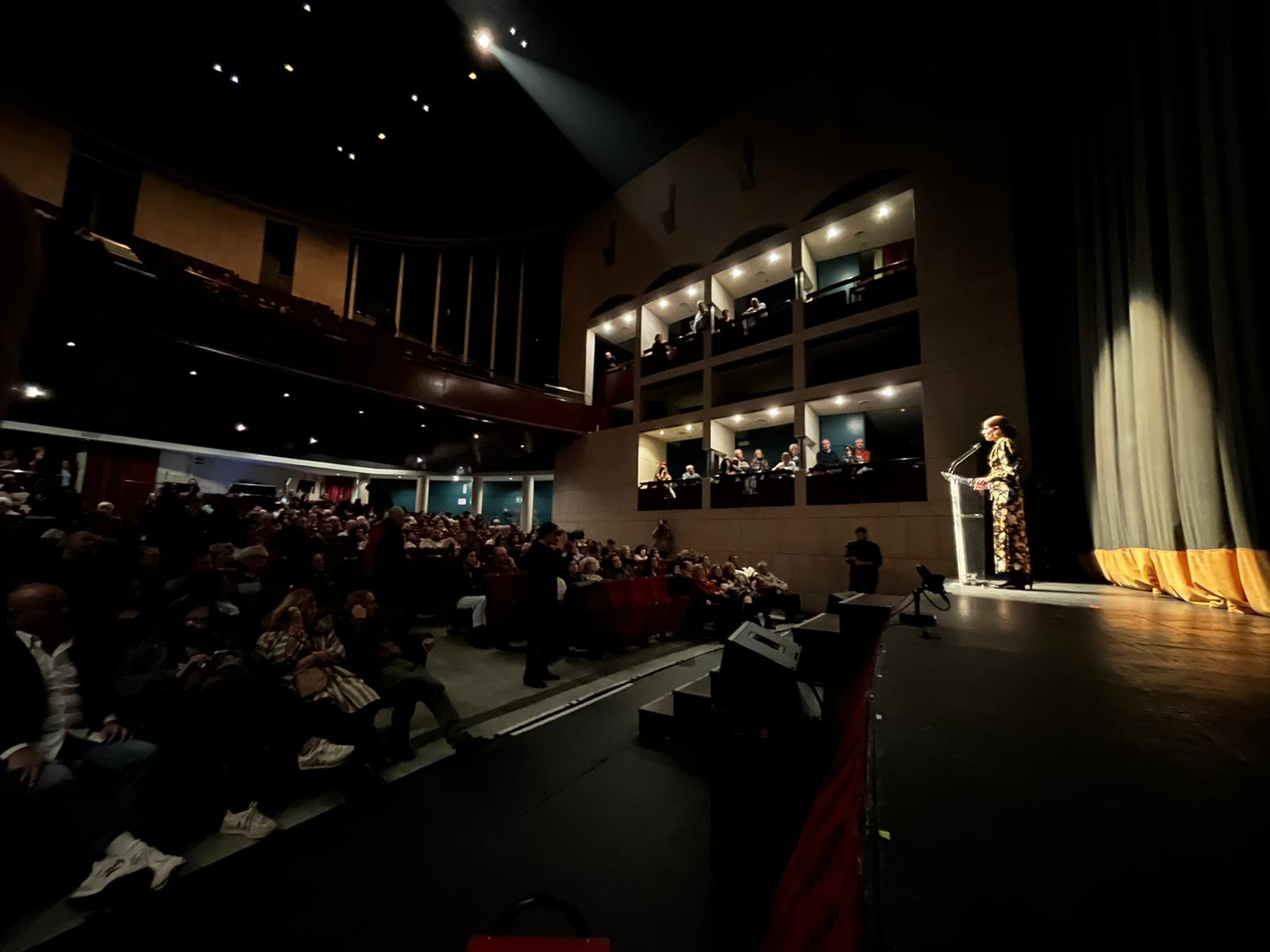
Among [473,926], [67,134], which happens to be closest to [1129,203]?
[473,926]

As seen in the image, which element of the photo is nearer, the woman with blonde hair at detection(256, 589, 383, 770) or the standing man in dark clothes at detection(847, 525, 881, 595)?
the woman with blonde hair at detection(256, 589, 383, 770)

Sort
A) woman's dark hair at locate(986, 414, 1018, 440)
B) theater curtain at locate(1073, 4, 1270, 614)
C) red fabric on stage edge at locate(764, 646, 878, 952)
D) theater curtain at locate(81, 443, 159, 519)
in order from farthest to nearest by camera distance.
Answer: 1. theater curtain at locate(81, 443, 159, 519)
2. woman's dark hair at locate(986, 414, 1018, 440)
3. theater curtain at locate(1073, 4, 1270, 614)
4. red fabric on stage edge at locate(764, 646, 878, 952)

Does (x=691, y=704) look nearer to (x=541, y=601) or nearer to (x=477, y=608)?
(x=541, y=601)

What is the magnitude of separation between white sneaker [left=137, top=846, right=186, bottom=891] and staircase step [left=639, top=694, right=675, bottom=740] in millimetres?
2165

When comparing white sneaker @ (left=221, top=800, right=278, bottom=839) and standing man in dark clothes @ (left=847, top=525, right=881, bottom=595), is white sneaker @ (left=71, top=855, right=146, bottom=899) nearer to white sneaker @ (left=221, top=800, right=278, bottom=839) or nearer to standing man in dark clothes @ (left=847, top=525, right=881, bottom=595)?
white sneaker @ (left=221, top=800, right=278, bottom=839)

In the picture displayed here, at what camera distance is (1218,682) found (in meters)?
1.40

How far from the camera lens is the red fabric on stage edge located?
2.65ft

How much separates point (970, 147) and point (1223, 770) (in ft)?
33.8

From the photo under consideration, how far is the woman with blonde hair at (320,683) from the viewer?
2504 millimetres

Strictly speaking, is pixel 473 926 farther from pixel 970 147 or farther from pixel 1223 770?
pixel 970 147

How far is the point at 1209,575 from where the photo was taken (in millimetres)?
2936

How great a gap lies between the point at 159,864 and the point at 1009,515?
20.6ft

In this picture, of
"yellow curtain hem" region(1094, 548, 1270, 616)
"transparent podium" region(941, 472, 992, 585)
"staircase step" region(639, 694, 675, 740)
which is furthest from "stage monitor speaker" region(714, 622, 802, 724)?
"transparent podium" region(941, 472, 992, 585)

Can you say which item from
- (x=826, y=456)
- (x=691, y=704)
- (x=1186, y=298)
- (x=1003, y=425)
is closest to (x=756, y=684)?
(x=691, y=704)
